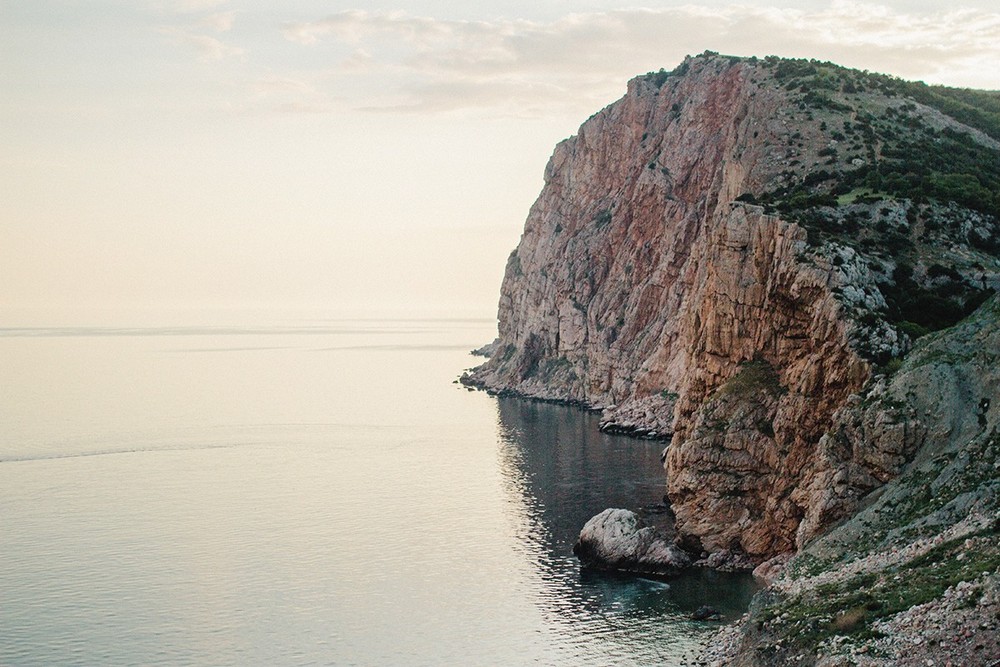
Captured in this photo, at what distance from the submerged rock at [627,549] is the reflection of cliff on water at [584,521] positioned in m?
1.27

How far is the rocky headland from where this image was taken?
2031 inches

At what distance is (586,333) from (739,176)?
71.6 m

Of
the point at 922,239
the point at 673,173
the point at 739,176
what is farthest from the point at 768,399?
the point at 673,173

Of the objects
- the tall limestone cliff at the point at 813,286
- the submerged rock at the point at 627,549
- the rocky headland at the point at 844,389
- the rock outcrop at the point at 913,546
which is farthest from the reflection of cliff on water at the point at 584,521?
the tall limestone cliff at the point at 813,286

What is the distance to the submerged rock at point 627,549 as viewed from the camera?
3002 inches

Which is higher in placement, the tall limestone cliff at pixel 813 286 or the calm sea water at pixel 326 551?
the tall limestone cliff at pixel 813 286

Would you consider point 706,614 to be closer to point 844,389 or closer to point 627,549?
point 627,549

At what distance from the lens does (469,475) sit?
116375 millimetres

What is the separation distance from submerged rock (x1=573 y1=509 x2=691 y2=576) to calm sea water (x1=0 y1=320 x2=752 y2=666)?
1635 millimetres

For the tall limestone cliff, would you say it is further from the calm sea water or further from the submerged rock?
the calm sea water

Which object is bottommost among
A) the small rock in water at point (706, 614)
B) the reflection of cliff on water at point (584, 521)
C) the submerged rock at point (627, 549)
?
the reflection of cliff on water at point (584, 521)

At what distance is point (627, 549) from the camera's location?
77062 mm

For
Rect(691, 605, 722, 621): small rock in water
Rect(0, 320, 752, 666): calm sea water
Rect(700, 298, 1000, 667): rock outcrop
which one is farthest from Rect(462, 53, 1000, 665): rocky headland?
Rect(0, 320, 752, 666): calm sea water

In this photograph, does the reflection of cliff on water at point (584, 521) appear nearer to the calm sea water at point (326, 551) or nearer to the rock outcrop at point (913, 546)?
the calm sea water at point (326, 551)
